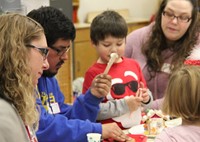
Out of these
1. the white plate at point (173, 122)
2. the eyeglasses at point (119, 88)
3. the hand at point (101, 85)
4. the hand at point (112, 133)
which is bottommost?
the white plate at point (173, 122)

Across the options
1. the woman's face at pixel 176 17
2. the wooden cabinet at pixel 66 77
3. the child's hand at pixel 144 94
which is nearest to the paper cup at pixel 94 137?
the child's hand at pixel 144 94

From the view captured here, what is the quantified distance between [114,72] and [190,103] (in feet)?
2.00

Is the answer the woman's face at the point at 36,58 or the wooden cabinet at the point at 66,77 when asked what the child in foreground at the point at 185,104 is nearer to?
the woman's face at the point at 36,58

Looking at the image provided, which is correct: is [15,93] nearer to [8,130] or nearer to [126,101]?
[8,130]

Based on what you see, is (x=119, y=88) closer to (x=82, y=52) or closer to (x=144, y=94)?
(x=144, y=94)

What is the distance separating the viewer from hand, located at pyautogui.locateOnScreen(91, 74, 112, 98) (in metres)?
1.83

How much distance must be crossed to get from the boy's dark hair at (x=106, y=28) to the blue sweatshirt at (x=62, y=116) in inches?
13.9

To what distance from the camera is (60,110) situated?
1.93m

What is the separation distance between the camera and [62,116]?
173cm

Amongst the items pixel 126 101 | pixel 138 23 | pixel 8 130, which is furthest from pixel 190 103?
pixel 138 23

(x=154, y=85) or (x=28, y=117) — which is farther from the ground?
(x=28, y=117)

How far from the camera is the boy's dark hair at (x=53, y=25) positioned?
5.56 ft

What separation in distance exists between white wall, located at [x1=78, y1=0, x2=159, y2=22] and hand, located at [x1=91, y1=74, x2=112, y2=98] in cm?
341

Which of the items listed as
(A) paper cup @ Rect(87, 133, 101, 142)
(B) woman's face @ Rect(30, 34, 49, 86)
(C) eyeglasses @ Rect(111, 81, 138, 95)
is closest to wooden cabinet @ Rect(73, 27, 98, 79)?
(C) eyeglasses @ Rect(111, 81, 138, 95)
